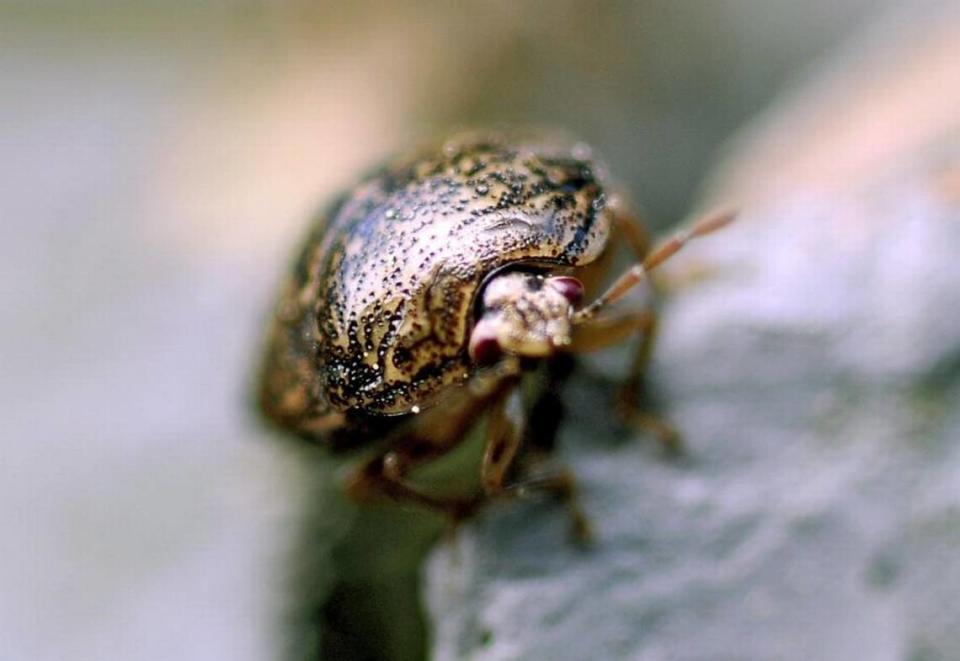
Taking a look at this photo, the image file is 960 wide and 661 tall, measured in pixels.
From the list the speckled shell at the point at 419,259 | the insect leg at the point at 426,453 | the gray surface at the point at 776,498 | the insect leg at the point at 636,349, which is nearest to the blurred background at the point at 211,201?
the insect leg at the point at 426,453

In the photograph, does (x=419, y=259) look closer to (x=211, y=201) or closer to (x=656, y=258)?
(x=656, y=258)

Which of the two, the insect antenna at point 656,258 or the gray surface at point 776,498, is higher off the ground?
the insect antenna at point 656,258

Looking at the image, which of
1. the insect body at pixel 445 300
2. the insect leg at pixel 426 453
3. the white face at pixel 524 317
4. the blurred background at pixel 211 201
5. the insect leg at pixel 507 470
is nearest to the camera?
the white face at pixel 524 317

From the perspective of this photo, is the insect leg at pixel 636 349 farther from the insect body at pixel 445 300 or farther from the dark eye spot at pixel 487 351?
the dark eye spot at pixel 487 351

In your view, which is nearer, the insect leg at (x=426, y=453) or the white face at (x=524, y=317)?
the white face at (x=524, y=317)

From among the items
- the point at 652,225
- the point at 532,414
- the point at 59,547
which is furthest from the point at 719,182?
the point at 59,547

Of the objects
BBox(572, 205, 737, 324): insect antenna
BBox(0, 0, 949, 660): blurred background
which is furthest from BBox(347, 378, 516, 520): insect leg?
BBox(572, 205, 737, 324): insect antenna

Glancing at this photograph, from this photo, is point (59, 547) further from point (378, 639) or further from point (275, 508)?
point (378, 639)
